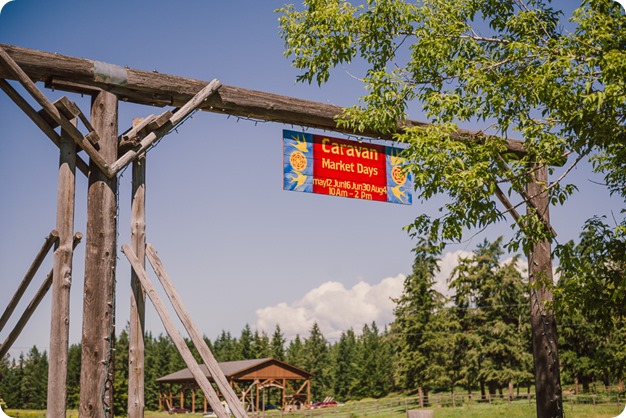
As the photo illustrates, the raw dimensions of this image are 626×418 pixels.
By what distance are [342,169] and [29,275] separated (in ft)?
15.7

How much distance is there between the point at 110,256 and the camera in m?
7.86

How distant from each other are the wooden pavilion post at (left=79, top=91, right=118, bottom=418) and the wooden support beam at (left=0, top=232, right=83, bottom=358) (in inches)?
13.4

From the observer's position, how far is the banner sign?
9.98m

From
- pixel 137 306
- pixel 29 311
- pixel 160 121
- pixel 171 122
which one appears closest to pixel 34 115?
pixel 160 121

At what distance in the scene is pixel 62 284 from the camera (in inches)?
296

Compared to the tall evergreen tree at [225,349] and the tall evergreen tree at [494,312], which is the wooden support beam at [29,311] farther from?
the tall evergreen tree at [225,349]

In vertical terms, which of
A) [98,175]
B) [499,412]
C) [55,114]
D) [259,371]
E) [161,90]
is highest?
[161,90]

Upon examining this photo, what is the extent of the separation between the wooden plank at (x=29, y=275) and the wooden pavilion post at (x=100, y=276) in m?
0.40

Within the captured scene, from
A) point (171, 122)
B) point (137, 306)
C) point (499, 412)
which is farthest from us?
point (499, 412)

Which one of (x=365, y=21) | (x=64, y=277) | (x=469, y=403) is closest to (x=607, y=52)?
(x=365, y=21)

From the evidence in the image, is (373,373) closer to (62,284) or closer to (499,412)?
(499,412)

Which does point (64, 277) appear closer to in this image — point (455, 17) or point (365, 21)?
point (365, 21)

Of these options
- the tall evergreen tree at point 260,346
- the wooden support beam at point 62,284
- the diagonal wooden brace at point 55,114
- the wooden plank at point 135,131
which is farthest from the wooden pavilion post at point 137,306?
the tall evergreen tree at point 260,346

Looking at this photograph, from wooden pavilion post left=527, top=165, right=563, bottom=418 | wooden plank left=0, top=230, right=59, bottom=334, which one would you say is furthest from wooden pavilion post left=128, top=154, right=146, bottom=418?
wooden pavilion post left=527, top=165, right=563, bottom=418
